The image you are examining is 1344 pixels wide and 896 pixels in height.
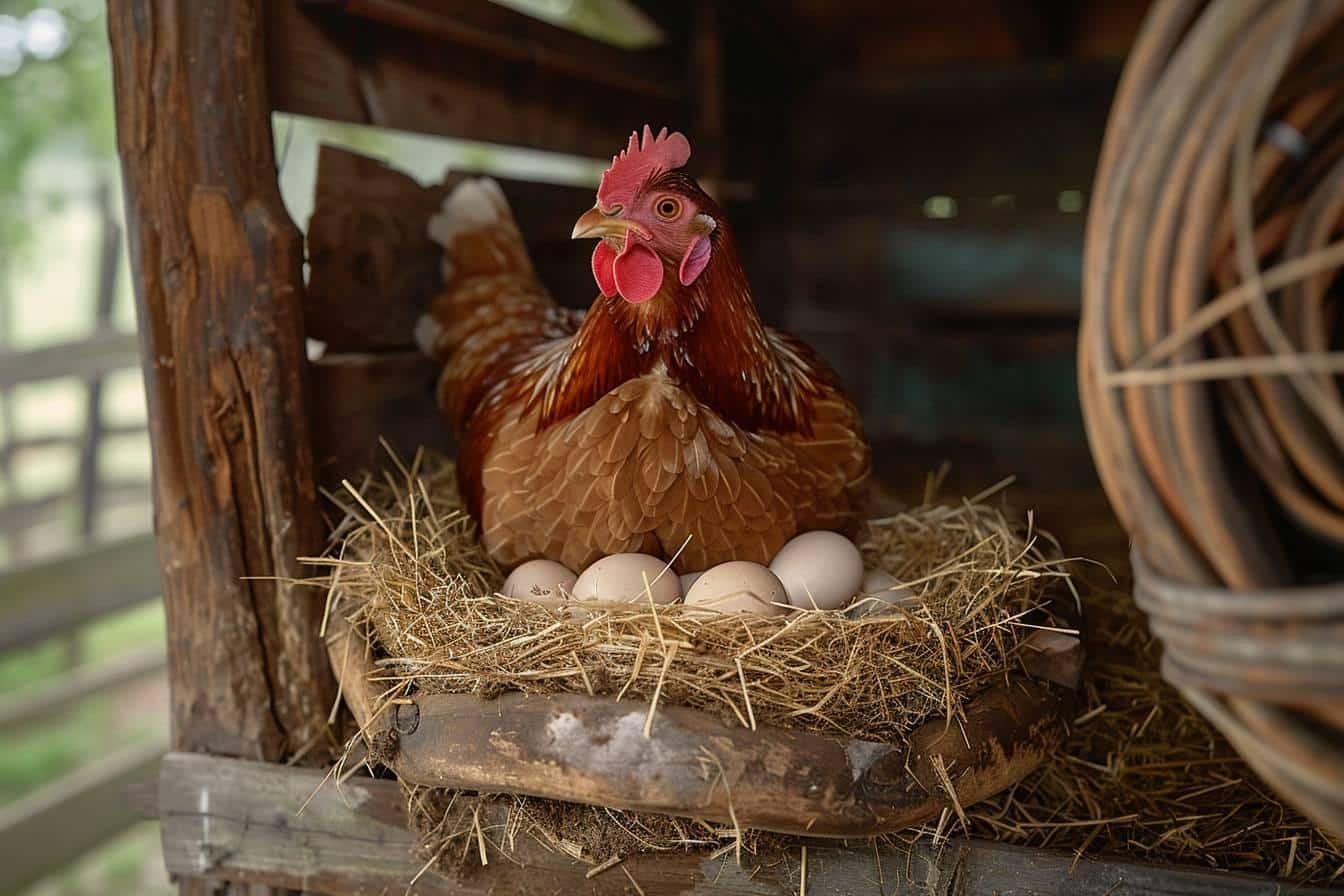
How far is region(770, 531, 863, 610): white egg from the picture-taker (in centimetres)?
136

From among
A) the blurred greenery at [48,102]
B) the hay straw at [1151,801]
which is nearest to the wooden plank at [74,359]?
the blurred greenery at [48,102]

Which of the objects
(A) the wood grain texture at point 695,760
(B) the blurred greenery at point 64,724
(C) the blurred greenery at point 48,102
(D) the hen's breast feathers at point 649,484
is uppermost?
(C) the blurred greenery at point 48,102

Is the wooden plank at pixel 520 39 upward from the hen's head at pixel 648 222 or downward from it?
upward

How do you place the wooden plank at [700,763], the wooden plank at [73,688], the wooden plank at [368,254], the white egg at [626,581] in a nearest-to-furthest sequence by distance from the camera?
the wooden plank at [700,763]
the white egg at [626,581]
the wooden plank at [368,254]
the wooden plank at [73,688]

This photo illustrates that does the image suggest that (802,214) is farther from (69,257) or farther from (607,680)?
(69,257)

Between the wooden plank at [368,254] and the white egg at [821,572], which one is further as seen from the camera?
the wooden plank at [368,254]

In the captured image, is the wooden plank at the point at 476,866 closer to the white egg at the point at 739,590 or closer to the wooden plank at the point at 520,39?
the white egg at the point at 739,590

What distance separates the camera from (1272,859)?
4.26 feet

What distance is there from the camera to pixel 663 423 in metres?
1.36

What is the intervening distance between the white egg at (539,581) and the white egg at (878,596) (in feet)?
1.31

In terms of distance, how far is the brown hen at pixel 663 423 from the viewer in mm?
1339

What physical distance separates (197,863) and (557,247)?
148 cm

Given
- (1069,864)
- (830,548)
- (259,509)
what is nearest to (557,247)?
(259,509)

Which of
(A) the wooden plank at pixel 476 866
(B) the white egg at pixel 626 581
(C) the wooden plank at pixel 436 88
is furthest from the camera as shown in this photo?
(C) the wooden plank at pixel 436 88
